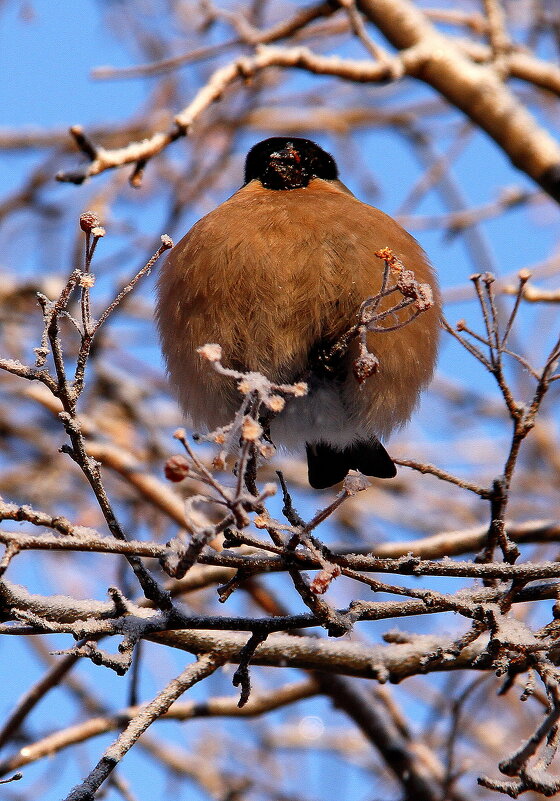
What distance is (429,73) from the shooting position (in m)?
3.30

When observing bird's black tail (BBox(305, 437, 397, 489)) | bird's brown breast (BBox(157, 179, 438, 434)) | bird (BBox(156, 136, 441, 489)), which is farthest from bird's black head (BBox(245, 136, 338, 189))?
bird's black tail (BBox(305, 437, 397, 489))

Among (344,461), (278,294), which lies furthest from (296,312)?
(344,461)

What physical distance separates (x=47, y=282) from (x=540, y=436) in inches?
108

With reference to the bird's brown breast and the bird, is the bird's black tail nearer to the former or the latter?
the bird

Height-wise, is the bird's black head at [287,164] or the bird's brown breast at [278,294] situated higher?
the bird's black head at [287,164]

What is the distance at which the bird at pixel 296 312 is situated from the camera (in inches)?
92.4

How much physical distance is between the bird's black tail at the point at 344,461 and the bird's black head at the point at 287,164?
832 mm

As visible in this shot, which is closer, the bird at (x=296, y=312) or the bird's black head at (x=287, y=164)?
the bird at (x=296, y=312)

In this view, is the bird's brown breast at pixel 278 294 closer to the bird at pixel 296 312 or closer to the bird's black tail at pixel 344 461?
the bird at pixel 296 312

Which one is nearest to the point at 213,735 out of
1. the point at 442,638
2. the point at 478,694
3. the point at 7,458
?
the point at 7,458

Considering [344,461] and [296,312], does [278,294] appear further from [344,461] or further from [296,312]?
[344,461]

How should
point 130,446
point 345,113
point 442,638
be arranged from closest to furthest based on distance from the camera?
point 442,638
point 130,446
point 345,113

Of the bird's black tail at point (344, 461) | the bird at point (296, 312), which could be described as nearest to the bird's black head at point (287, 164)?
the bird at point (296, 312)

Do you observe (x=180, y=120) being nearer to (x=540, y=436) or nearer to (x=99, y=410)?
(x=99, y=410)
